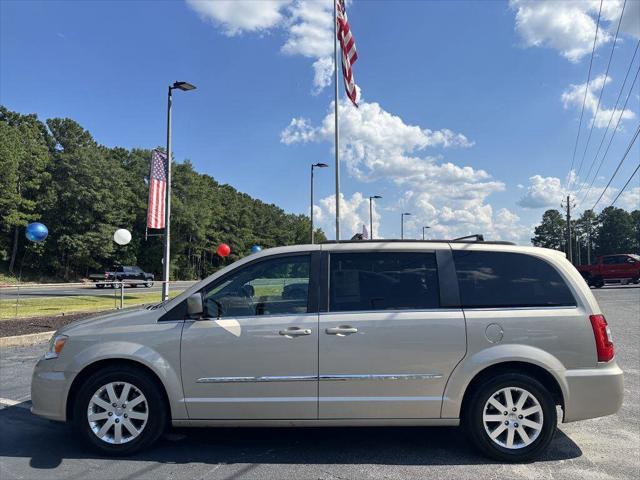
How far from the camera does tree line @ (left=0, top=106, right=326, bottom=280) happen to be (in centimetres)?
4478

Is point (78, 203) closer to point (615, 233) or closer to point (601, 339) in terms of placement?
point (601, 339)

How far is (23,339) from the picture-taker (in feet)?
33.5

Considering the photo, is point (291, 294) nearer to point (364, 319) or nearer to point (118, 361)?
point (364, 319)

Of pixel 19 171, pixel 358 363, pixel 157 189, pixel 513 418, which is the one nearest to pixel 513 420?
pixel 513 418

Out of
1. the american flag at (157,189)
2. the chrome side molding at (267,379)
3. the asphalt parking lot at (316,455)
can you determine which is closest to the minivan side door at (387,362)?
the chrome side molding at (267,379)

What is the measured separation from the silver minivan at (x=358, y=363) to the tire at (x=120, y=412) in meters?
0.01

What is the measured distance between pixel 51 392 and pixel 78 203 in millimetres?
49462

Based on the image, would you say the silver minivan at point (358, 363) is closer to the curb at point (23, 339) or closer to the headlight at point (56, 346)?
the headlight at point (56, 346)

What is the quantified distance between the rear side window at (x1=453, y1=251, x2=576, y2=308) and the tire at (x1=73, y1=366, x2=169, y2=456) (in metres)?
2.85

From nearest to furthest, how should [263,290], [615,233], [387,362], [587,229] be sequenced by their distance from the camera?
[387,362] < [263,290] < [615,233] < [587,229]

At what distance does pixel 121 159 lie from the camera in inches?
2459

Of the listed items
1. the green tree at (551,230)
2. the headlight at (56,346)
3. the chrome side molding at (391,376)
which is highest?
the green tree at (551,230)

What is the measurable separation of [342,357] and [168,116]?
16.6 meters

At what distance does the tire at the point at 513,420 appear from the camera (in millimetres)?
4156
